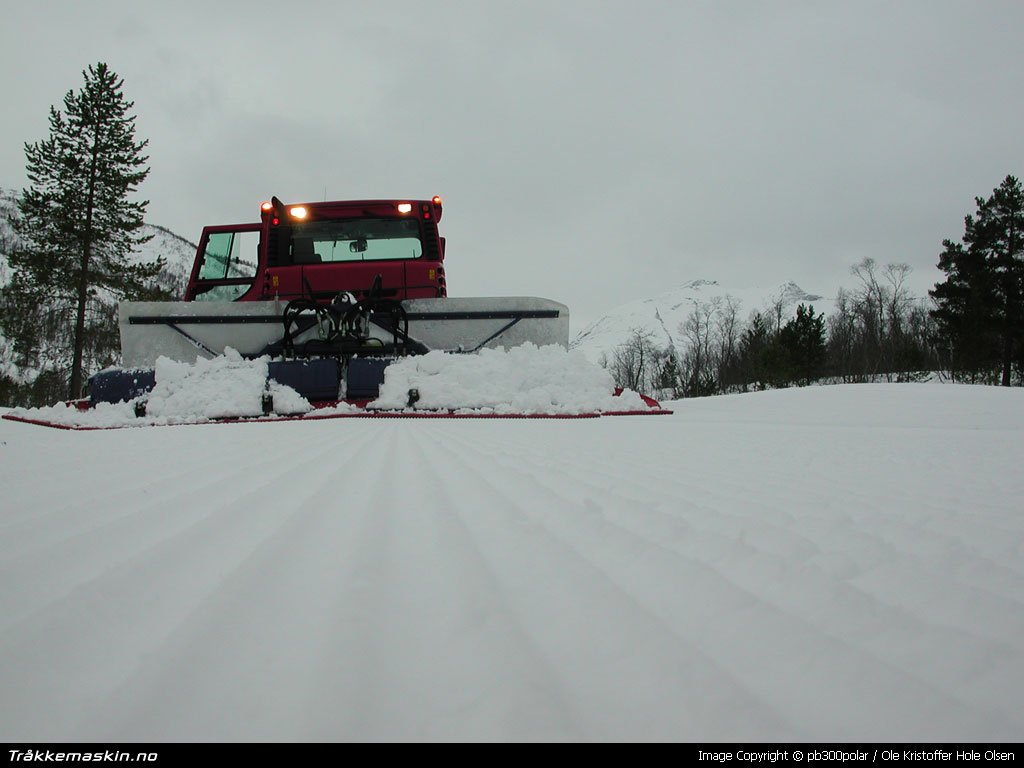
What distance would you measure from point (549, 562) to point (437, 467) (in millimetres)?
1046

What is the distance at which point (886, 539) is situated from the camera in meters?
0.95

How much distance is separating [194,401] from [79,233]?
1885 centimetres

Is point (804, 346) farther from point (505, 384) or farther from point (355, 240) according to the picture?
point (505, 384)

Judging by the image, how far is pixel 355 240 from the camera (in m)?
6.84

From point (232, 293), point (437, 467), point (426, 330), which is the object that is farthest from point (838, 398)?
point (232, 293)

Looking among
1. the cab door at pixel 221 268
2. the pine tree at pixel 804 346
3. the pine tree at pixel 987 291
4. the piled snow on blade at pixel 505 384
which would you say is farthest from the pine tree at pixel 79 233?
the pine tree at pixel 987 291

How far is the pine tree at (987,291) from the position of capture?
1096 inches

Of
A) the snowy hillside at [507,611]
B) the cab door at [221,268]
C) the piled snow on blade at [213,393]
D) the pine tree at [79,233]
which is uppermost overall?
the pine tree at [79,233]

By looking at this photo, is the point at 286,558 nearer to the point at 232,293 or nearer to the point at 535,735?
the point at 535,735

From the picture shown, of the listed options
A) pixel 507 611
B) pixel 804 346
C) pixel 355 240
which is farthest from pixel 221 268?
pixel 804 346

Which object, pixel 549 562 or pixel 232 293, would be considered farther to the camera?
pixel 232 293

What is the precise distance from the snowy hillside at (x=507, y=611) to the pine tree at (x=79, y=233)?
68.7 ft

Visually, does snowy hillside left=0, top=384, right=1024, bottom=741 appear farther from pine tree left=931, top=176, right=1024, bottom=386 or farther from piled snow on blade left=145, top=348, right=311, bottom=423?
pine tree left=931, top=176, right=1024, bottom=386

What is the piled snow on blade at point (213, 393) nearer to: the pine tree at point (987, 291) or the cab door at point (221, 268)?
the cab door at point (221, 268)
